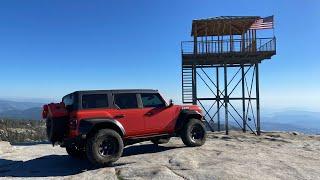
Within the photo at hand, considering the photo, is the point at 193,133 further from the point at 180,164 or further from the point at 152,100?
the point at 180,164

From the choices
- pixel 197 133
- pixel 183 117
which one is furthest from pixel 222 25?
pixel 183 117

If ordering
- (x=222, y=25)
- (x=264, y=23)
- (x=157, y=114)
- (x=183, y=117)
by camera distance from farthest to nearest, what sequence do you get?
(x=222, y=25) < (x=264, y=23) < (x=183, y=117) < (x=157, y=114)

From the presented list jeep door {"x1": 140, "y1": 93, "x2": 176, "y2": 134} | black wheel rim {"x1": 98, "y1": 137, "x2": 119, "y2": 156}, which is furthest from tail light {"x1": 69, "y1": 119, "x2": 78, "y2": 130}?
jeep door {"x1": 140, "y1": 93, "x2": 176, "y2": 134}

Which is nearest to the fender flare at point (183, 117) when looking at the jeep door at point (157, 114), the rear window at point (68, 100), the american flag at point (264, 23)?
the jeep door at point (157, 114)

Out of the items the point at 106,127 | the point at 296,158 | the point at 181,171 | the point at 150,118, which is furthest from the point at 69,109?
the point at 296,158

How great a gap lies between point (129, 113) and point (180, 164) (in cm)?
224

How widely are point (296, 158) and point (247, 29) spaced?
52.1 ft

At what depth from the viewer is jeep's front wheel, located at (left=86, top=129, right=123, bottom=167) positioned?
11.2 m

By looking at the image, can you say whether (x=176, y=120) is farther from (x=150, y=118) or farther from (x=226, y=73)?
(x=226, y=73)

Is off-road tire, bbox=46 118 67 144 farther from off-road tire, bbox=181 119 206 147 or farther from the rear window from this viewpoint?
off-road tire, bbox=181 119 206 147

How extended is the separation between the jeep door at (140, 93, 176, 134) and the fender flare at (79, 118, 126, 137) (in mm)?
1166

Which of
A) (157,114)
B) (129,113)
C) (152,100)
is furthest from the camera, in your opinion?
(152,100)

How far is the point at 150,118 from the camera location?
12.9 metres

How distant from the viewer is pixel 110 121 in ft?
38.3
